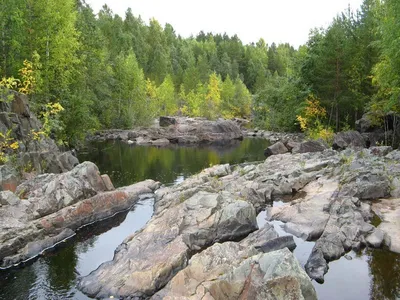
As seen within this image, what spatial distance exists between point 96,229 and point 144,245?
589 cm

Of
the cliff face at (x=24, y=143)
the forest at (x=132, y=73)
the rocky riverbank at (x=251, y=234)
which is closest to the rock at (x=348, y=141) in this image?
the forest at (x=132, y=73)

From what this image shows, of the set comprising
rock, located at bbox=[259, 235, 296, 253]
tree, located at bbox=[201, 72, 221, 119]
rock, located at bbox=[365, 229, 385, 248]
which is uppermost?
tree, located at bbox=[201, 72, 221, 119]

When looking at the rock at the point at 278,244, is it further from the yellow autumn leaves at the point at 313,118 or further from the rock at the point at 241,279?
the yellow autumn leaves at the point at 313,118

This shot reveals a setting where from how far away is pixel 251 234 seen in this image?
1678 centimetres

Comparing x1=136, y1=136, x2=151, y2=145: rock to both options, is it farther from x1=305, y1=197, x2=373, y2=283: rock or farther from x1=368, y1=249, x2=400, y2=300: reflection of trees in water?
x1=368, y1=249, x2=400, y2=300: reflection of trees in water

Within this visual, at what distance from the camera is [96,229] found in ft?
70.3

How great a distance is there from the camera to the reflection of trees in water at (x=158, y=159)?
35.6 m

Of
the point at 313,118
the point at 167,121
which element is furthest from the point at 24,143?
the point at 167,121

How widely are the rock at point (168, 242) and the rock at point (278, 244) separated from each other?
2534mm

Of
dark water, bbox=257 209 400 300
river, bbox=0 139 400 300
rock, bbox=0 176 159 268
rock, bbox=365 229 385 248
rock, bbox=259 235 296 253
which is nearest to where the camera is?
dark water, bbox=257 209 400 300

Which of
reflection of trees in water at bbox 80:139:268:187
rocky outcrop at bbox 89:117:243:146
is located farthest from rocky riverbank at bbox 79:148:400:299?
rocky outcrop at bbox 89:117:243:146

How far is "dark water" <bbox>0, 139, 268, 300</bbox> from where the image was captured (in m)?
14.7

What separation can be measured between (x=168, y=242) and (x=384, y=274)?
8.87 metres

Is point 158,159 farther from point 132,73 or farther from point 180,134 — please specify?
point 132,73
